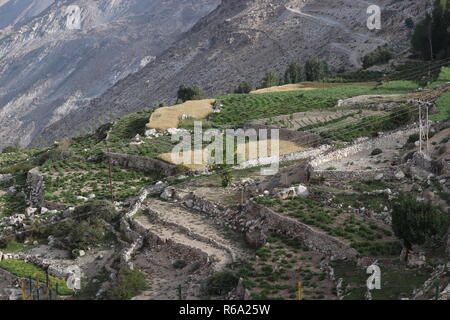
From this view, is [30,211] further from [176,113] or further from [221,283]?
[176,113]

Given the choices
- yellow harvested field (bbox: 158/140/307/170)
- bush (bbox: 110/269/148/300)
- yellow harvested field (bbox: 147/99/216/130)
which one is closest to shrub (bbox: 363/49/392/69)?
yellow harvested field (bbox: 147/99/216/130)

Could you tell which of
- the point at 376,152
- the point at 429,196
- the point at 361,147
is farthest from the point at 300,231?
the point at 361,147

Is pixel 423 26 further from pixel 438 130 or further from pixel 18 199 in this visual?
pixel 18 199

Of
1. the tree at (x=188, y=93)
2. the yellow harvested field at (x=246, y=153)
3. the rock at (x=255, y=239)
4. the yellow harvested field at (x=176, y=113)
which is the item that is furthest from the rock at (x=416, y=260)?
the tree at (x=188, y=93)

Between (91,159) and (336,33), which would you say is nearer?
(91,159)

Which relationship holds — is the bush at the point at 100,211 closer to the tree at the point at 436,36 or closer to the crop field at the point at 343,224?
the crop field at the point at 343,224

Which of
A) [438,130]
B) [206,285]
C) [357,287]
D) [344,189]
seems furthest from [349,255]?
[438,130]
